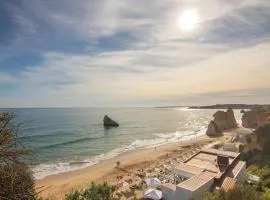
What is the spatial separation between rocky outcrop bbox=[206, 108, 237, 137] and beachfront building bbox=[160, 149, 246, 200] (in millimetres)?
47116

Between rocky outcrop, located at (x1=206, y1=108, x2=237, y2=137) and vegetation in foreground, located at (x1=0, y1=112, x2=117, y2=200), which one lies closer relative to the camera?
vegetation in foreground, located at (x1=0, y1=112, x2=117, y2=200)

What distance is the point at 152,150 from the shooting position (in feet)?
184

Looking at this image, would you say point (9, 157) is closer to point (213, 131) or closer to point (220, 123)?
point (213, 131)

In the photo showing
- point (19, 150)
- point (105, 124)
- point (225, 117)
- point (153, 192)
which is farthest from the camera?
point (105, 124)

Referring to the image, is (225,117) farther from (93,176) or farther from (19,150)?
(19,150)

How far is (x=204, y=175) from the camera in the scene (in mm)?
23641

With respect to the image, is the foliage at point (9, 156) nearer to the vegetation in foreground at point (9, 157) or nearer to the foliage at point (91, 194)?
the vegetation in foreground at point (9, 157)

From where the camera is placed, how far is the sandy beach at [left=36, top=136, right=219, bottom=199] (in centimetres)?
3135

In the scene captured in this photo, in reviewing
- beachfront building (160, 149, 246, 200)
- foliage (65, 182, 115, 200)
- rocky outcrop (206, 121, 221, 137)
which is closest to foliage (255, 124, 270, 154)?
beachfront building (160, 149, 246, 200)

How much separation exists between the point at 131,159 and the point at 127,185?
16579mm

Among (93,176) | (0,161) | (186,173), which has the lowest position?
(93,176)

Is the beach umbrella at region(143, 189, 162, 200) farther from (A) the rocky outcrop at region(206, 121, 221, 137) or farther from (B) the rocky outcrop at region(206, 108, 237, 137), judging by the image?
(B) the rocky outcrop at region(206, 108, 237, 137)

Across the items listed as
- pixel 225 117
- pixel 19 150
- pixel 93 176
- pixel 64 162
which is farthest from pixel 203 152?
pixel 225 117

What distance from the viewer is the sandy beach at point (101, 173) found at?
1234 inches
